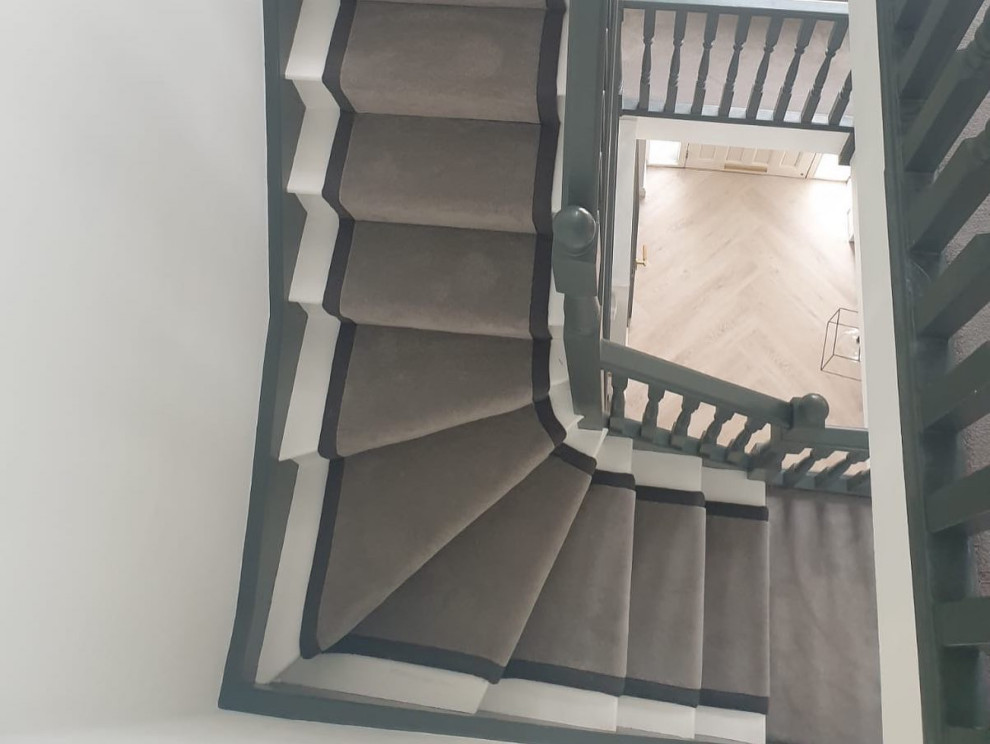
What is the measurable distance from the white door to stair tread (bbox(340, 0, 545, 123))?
321 cm

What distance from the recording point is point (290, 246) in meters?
2.18

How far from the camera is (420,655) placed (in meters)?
2.35

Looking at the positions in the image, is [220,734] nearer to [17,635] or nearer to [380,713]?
[380,713]

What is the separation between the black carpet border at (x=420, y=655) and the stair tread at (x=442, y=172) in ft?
4.39

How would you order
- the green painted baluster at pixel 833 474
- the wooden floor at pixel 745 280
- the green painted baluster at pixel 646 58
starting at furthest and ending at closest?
the wooden floor at pixel 745 280 → the green painted baluster at pixel 646 58 → the green painted baluster at pixel 833 474

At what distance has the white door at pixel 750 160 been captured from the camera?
16.2ft

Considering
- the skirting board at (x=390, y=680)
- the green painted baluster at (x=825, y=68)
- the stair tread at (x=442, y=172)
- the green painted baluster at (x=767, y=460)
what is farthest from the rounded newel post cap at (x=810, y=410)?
the green painted baluster at (x=825, y=68)

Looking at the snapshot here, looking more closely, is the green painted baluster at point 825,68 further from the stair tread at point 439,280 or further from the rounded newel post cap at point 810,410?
the stair tread at point 439,280

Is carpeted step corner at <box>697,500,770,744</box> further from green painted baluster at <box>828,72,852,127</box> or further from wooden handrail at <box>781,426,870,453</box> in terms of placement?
green painted baluster at <box>828,72,852,127</box>

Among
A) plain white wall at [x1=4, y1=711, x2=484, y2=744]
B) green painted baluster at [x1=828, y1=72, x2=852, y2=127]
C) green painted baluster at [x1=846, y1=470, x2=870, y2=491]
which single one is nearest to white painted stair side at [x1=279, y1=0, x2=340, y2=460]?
plain white wall at [x1=4, y1=711, x2=484, y2=744]

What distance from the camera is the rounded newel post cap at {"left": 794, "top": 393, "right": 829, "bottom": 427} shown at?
217 cm

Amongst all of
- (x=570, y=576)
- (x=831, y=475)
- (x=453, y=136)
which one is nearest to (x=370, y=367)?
(x=453, y=136)

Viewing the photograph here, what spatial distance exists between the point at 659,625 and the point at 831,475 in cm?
89

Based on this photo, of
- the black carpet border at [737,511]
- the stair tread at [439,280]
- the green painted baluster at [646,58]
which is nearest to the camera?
the stair tread at [439,280]
